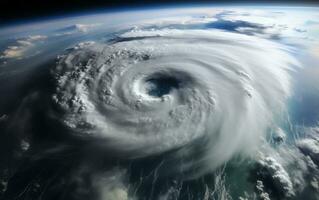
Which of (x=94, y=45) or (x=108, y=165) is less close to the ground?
(x=94, y=45)

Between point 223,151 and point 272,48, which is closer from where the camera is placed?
point 223,151

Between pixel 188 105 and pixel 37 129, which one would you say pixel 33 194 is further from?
pixel 188 105

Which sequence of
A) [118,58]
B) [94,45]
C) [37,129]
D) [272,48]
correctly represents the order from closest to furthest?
[37,129]
[118,58]
[272,48]
[94,45]

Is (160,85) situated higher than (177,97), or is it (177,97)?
(177,97)

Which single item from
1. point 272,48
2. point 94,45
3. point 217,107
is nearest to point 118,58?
point 94,45

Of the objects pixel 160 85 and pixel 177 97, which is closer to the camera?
pixel 177 97

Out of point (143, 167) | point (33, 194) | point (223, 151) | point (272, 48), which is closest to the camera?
point (33, 194)

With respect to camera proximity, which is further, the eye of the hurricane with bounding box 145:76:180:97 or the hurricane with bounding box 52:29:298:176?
the eye of the hurricane with bounding box 145:76:180:97

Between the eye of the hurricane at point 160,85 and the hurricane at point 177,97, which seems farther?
the eye of the hurricane at point 160,85
